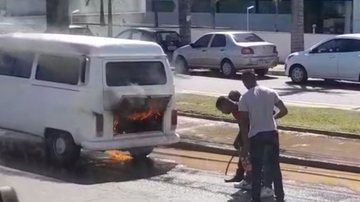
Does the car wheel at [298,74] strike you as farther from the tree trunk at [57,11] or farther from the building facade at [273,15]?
the tree trunk at [57,11]

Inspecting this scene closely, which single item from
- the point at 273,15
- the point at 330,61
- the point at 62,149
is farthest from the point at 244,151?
the point at 273,15

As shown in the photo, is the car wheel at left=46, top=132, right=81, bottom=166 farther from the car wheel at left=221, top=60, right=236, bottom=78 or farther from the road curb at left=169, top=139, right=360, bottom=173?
the car wheel at left=221, top=60, right=236, bottom=78

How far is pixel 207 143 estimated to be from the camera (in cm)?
1238

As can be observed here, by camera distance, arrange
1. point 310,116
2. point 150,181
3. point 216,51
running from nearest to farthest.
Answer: point 150,181, point 310,116, point 216,51

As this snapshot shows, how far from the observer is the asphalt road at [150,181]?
29.0 feet

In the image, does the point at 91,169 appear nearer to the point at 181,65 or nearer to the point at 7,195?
the point at 7,195

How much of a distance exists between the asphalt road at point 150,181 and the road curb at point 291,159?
16 cm

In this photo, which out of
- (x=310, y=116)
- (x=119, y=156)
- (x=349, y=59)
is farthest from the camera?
(x=349, y=59)

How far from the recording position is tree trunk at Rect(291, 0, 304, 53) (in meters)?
27.2

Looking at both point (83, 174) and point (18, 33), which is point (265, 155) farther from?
point (18, 33)

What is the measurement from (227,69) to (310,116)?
1082 cm

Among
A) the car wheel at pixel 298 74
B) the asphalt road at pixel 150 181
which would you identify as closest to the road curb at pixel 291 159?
the asphalt road at pixel 150 181

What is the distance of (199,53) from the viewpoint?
26.3 m

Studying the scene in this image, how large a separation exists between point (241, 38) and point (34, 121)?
15.3m
